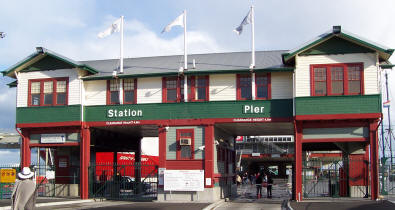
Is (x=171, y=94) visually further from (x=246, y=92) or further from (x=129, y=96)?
(x=246, y=92)

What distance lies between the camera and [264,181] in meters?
34.7

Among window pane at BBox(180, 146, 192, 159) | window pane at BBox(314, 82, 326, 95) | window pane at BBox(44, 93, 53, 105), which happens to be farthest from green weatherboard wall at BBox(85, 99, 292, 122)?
window pane at BBox(44, 93, 53, 105)

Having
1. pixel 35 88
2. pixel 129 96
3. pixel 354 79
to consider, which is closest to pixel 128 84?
pixel 129 96

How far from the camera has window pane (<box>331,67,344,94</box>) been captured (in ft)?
89.5

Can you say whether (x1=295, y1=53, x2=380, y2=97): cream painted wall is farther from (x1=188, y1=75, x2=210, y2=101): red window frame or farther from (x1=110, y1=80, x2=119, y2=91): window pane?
(x1=110, y1=80, x2=119, y2=91): window pane

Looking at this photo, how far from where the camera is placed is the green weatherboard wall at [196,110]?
93.3ft

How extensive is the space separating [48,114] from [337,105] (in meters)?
16.9

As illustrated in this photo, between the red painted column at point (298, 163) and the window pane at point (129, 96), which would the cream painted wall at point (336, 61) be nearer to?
the red painted column at point (298, 163)

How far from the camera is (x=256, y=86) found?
28969 millimetres

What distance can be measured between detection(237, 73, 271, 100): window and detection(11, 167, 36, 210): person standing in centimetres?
1768

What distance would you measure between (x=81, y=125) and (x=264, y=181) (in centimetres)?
1280

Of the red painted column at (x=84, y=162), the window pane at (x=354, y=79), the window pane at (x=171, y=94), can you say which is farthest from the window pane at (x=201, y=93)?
the window pane at (x=354, y=79)

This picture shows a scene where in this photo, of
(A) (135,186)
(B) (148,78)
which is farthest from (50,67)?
(A) (135,186)

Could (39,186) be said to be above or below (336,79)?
Result: below
